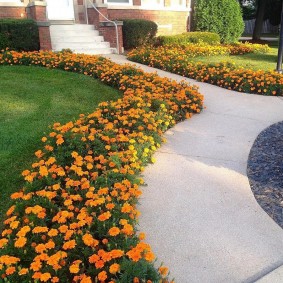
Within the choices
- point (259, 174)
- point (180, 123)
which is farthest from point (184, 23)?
point (259, 174)

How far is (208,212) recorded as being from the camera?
3.48 m

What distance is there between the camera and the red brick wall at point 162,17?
48.1ft

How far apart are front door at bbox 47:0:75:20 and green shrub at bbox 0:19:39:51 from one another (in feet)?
9.53

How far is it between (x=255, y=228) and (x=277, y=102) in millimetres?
4783

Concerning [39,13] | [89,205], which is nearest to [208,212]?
[89,205]

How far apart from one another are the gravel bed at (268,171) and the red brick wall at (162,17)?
10568mm

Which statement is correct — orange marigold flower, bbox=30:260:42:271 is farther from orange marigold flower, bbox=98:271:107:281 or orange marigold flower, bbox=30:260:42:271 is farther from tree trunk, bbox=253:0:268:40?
tree trunk, bbox=253:0:268:40

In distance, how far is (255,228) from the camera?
3232 mm

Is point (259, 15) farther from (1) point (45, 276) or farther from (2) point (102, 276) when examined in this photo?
(1) point (45, 276)

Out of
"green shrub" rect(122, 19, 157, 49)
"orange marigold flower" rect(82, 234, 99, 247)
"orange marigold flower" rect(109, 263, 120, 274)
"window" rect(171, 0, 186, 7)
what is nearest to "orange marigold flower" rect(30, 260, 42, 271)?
"orange marigold flower" rect(82, 234, 99, 247)

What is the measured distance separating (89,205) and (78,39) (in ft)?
36.0

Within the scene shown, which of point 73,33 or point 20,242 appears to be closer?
point 20,242

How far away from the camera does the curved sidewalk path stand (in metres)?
2.80

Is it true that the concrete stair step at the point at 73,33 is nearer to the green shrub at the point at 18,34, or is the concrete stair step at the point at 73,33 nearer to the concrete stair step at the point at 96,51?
the concrete stair step at the point at 96,51
